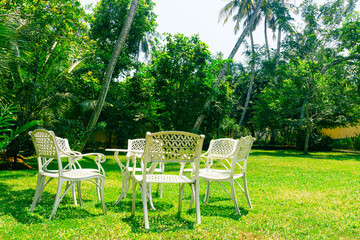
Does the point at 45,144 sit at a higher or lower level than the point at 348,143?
higher

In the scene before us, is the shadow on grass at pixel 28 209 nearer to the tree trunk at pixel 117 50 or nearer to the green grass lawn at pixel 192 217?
the green grass lawn at pixel 192 217

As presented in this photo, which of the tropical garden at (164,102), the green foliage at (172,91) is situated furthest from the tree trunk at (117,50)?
the green foliage at (172,91)

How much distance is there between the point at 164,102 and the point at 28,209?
1037cm

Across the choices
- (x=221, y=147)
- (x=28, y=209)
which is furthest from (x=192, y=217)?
(x=28, y=209)

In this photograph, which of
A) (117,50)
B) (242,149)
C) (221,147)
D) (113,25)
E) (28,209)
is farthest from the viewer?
(113,25)

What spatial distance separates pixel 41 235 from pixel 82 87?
1327cm

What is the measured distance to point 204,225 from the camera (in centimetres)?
330

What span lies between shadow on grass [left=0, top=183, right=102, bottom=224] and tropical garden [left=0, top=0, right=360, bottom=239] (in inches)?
1.1

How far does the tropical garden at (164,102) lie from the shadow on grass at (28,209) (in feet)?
0.10

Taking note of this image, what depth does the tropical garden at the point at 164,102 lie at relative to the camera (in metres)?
3.40

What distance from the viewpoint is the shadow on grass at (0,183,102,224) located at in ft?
11.5

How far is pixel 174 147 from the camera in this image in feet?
10.8

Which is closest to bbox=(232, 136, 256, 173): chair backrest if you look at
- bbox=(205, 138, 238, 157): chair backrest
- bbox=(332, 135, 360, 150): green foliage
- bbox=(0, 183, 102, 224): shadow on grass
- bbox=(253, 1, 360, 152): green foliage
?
bbox=(205, 138, 238, 157): chair backrest

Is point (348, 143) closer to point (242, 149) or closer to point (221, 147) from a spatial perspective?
point (221, 147)
